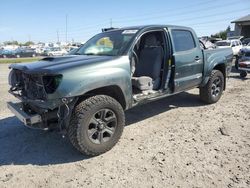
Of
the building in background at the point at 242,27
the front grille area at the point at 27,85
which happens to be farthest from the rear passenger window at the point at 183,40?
the building in background at the point at 242,27

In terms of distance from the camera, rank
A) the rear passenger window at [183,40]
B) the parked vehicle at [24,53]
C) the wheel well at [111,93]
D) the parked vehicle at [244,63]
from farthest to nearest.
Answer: the parked vehicle at [24,53] → the parked vehicle at [244,63] → the rear passenger window at [183,40] → the wheel well at [111,93]

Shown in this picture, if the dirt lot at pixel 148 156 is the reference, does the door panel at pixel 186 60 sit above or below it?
above

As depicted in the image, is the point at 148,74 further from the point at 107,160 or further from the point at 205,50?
the point at 107,160

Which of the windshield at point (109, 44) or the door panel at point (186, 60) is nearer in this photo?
the windshield at point (109, 44)

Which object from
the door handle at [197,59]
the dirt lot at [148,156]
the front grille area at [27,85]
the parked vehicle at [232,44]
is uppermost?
the parked vehicle at [232,44]

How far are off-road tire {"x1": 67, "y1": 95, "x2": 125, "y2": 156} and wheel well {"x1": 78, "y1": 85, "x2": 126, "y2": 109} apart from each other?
16 centimetres

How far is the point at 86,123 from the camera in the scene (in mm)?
3861

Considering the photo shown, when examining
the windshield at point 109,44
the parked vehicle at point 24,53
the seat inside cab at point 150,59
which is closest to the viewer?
the windshield at point 109,44

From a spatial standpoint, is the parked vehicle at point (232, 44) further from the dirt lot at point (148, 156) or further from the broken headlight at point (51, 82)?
the broken headlight at point (51, 82)

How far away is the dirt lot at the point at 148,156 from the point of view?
11.2ft

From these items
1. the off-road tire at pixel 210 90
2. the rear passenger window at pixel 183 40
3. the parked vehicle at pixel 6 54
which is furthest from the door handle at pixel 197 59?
the parked vehicle at pixel 6 54

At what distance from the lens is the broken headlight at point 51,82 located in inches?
144

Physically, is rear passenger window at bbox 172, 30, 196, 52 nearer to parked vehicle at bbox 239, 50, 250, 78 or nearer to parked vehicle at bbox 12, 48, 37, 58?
parked vehicle at bbox 239, 50, 250, 78

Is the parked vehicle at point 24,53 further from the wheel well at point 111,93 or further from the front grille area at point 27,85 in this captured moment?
the wheel well at point 111,93
